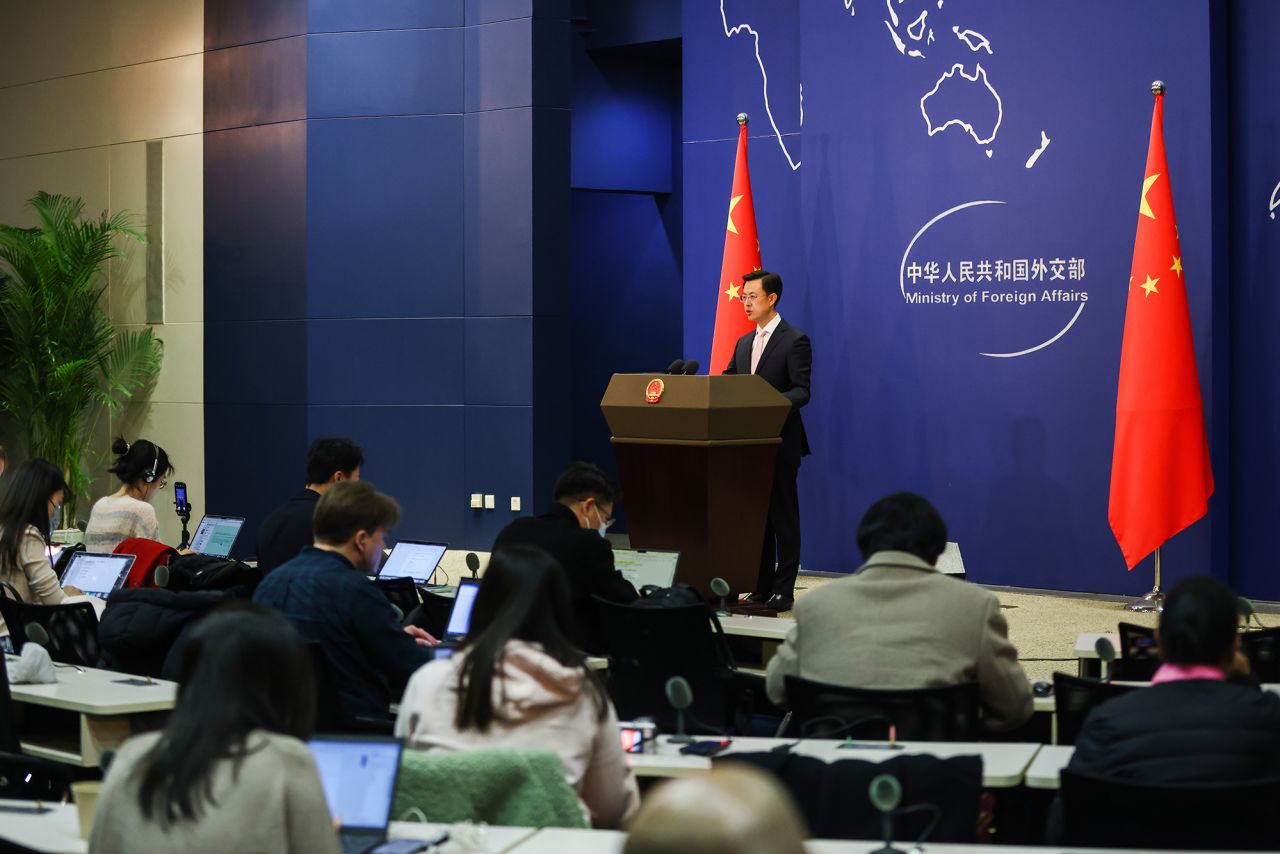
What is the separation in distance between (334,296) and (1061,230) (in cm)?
536

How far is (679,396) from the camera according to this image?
22.5ft

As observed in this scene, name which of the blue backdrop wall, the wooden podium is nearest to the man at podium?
the wooden podium

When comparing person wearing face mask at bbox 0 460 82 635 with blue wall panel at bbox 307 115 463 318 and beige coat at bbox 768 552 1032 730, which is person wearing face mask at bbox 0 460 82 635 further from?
blue wall panel at bbox 307 115 463 318

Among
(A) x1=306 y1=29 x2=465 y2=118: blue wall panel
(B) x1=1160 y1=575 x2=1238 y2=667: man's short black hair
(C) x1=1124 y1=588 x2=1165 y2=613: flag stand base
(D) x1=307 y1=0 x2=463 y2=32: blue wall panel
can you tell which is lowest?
(C) x1=1124 y1=588 x2=1165 y2=613: flag stand base

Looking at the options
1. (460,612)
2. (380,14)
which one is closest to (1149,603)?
(460,612)

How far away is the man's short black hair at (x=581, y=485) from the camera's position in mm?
4867

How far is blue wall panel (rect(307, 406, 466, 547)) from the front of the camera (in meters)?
11.1

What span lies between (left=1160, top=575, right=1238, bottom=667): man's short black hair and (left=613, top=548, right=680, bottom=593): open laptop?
2.74 metres

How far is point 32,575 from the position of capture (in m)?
5.28

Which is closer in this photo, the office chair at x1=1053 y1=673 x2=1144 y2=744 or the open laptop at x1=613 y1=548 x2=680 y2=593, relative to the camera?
the office chair at x1=1053 y1=673 x2=1144 y2=744

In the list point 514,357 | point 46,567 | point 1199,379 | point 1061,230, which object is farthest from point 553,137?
point 46,567

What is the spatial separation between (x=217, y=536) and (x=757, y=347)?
2753mm

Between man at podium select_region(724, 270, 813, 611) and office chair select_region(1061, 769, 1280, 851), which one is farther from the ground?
man at podium select_region(724, 270, 813, 611)

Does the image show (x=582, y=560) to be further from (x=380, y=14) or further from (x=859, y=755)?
(x=380, y=14)
